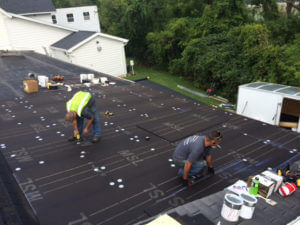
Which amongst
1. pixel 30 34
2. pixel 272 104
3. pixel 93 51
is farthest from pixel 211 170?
pixel 30 34

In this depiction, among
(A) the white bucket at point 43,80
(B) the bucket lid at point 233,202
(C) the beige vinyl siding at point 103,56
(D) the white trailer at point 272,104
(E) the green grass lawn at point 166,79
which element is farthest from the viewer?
(C) the beige vinyl siding at point 103,56

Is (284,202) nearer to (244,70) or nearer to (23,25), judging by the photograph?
(244,70)

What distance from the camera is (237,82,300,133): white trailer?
33.2 feet

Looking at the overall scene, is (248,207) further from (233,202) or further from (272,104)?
(272,104)

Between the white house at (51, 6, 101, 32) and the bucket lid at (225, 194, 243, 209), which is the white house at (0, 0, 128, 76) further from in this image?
the bucket lid at (225, 194, 243, 209)

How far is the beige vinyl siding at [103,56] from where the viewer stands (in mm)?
18672

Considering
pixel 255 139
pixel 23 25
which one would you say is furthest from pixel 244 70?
pixel 23 25

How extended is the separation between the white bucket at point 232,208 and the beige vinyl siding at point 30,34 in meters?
20.2

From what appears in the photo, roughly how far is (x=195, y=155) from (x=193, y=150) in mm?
93

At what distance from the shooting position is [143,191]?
374 cm

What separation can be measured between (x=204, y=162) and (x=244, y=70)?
12748mm

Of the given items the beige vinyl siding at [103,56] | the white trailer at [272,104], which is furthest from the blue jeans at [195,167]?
the beige vinyl siding at [103,56]

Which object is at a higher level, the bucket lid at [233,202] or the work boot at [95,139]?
the bucket lid at [233,202]

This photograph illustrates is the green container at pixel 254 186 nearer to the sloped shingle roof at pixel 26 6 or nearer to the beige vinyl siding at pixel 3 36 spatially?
the beige vinyl siding at pixel 3 36
